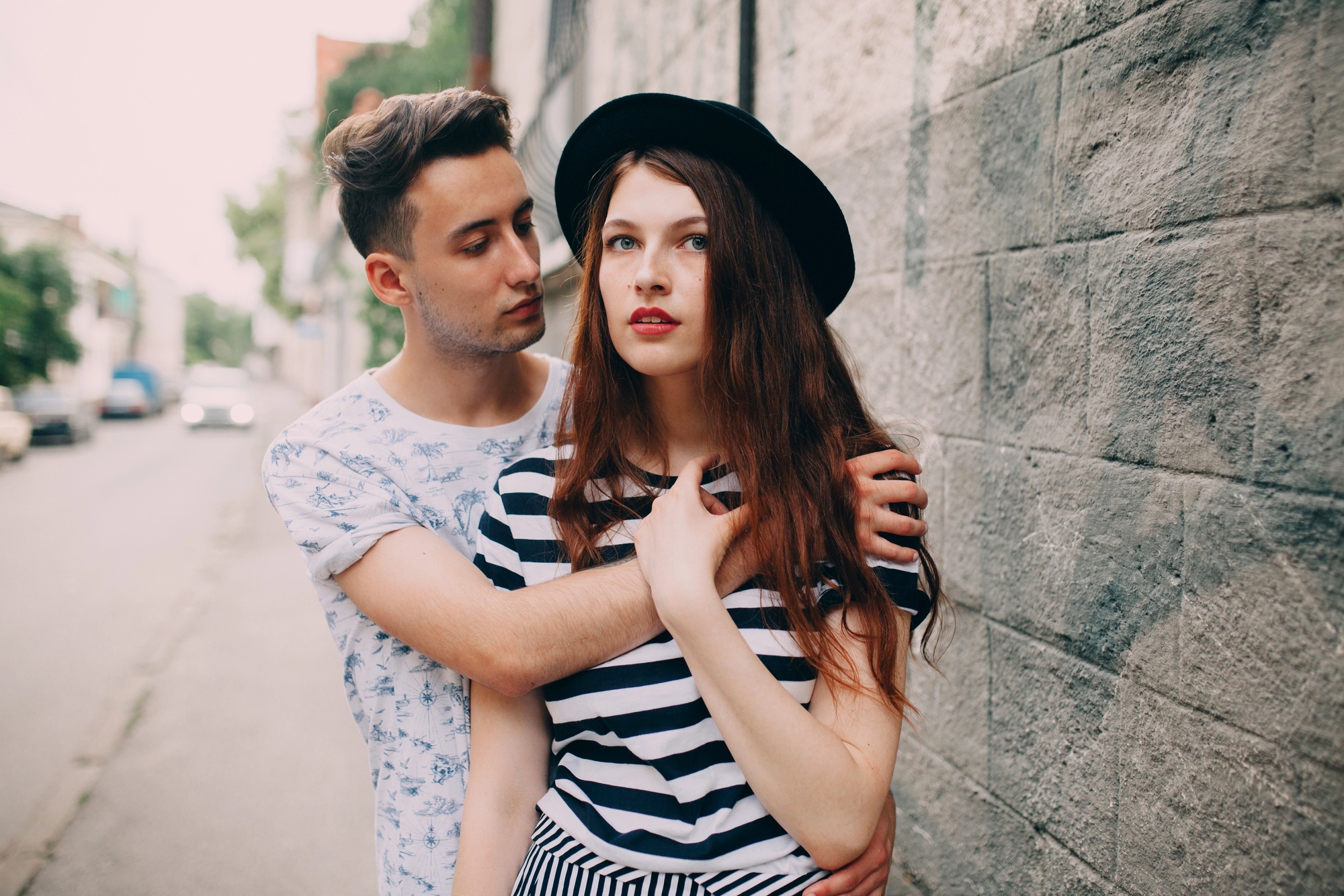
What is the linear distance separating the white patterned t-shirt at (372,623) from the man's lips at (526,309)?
35cm

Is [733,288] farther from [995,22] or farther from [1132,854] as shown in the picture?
[1132,854]

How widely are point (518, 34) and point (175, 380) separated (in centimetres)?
4857

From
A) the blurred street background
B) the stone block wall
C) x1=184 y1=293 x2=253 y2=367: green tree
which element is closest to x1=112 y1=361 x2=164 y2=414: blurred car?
the blurred street background

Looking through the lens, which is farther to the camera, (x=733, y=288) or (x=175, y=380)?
(x=175, y=380)

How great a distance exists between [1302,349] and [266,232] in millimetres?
47519

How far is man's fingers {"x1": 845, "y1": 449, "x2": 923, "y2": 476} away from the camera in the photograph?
154 centimetres

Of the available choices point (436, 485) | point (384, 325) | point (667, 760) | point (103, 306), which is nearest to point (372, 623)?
point (436, 485)

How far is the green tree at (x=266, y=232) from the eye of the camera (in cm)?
4141

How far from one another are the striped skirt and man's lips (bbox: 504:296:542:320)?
3.80 feet

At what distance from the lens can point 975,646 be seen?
7.20 ft

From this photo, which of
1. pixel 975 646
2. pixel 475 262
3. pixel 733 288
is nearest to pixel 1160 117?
pixel 733 288

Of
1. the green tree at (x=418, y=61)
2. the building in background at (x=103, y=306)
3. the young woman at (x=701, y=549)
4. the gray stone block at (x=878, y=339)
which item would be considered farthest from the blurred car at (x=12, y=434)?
the young woman at (x=701, y=549)

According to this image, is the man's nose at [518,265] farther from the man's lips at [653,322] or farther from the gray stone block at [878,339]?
the gray stone block at [878,339]

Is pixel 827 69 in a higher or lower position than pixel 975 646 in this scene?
higher
